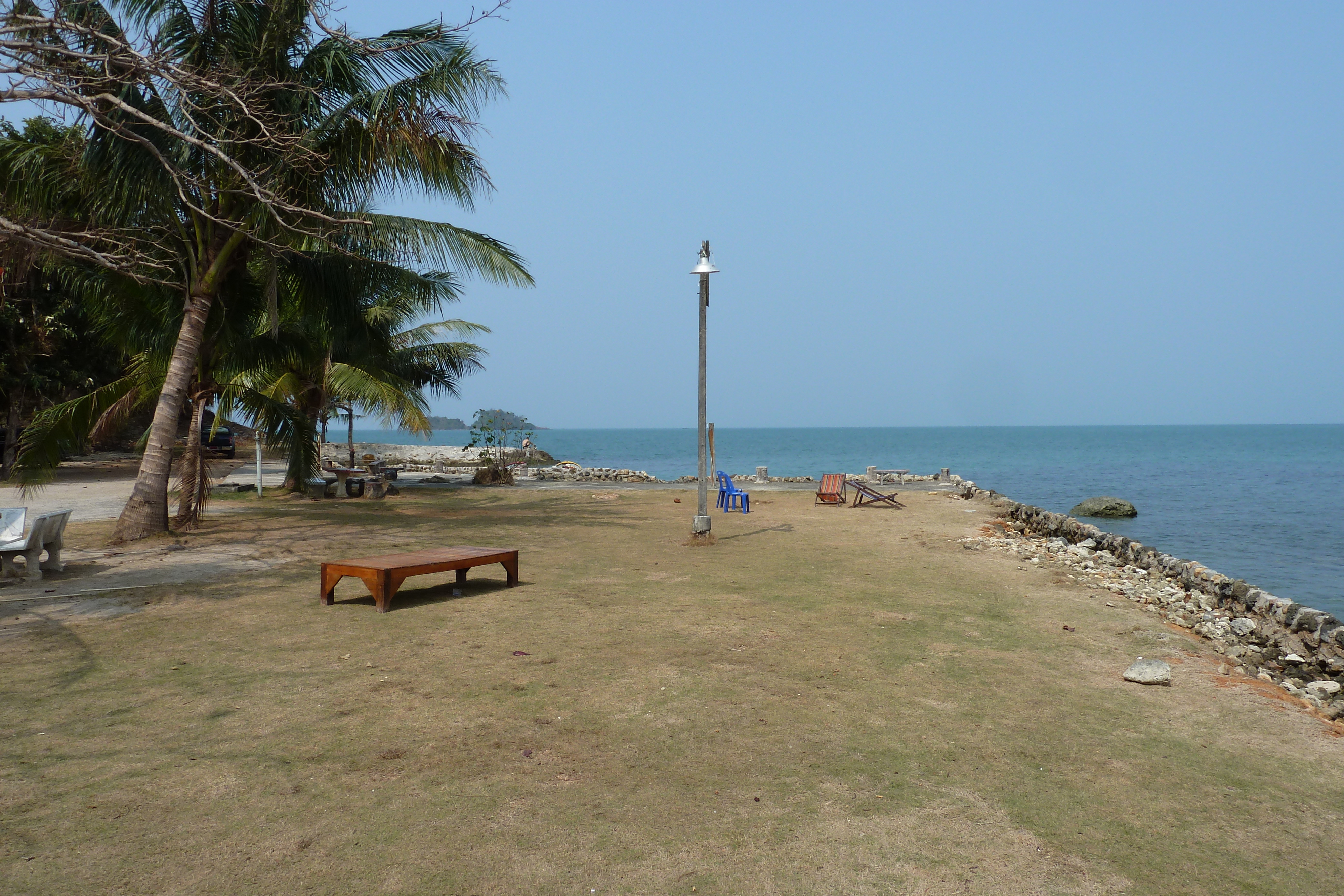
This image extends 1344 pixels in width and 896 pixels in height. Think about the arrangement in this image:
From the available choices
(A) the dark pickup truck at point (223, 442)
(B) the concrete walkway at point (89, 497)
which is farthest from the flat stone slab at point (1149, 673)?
(A) the dark pickup truck at point (223, 442)

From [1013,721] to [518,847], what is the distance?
116 inches

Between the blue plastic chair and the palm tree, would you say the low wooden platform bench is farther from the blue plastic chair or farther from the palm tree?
the blue plastic chair

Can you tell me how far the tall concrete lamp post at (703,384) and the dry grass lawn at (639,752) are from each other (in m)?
3.98

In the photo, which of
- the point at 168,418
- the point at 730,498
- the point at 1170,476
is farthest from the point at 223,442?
the point at 1170,476

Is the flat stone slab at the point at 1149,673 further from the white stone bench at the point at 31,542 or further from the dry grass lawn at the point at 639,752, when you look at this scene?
the white stone bench at the point at 31,542

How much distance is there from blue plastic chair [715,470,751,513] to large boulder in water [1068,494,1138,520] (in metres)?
10.5

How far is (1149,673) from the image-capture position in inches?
225

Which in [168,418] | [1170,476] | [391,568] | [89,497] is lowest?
[1170,476]

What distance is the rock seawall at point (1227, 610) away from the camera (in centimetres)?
660

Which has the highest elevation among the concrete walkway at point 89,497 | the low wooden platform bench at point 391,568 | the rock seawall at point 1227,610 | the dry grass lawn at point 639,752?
the low wooden platform bench at point 391,568

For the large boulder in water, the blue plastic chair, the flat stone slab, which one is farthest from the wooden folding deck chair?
the flat stone slab

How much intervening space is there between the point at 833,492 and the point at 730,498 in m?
2.87

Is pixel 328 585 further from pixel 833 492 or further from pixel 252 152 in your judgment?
pixel 833 492

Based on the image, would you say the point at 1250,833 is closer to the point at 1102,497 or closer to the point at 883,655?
the point at 883,655
